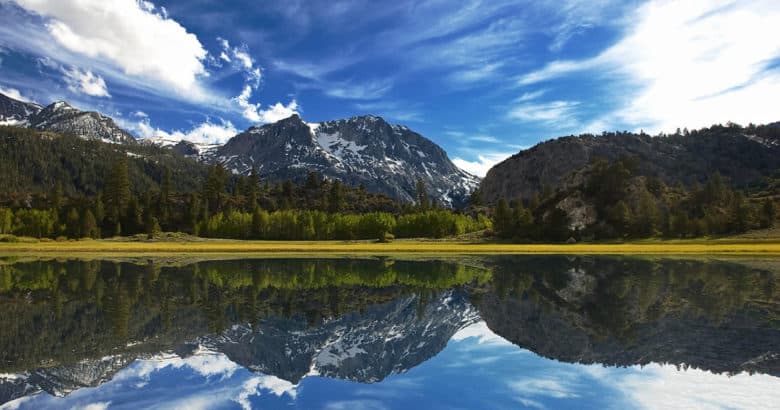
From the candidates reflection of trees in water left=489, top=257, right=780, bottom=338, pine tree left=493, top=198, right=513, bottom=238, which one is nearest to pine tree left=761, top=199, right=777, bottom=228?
pine tree left=493, top=198, right=513, bottom=238

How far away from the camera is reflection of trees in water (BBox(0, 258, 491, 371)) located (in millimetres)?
21641

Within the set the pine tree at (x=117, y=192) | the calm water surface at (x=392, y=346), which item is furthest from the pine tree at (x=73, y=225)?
the calm water surface at (x=392, y=346)

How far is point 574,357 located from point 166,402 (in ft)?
47.7

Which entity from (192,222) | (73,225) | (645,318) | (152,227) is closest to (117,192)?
(73,225)

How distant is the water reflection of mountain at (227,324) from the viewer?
1836 centimetres

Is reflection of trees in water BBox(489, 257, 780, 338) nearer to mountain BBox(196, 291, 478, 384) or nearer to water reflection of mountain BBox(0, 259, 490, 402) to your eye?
water reflection of mountain BBox(0, 259, 490, 402)

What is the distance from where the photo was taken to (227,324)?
81.5ft

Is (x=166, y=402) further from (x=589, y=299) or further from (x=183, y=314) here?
(x=589, y=299)

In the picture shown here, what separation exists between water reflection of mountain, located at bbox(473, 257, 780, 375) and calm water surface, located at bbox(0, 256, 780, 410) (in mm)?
141

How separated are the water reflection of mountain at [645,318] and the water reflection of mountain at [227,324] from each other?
11.8 ft

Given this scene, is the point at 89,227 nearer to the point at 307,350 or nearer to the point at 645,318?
the point at 307,350

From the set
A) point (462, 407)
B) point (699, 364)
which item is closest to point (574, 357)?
point (699, 364)

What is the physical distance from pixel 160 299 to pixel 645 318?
29.4m

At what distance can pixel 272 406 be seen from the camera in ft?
46.0
